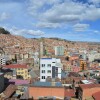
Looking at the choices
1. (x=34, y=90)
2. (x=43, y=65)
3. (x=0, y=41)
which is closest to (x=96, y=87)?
(x=34, y=90)

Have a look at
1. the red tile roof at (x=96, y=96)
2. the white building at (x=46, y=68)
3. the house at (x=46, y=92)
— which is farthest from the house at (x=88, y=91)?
the white building at (x=46, y=68)

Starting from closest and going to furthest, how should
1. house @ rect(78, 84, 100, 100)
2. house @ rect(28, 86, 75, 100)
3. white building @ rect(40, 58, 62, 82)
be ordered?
house @ rect(28, 86, 75, 100), house @ rect(78, 84, 100, 100), white building @ rect(40, 58, 62, 82)

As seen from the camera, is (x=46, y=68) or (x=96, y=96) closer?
(x=96, y=96)

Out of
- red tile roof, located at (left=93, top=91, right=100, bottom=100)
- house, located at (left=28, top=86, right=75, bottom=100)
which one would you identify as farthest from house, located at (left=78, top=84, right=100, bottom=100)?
house, located at (left=28, top=86, right=75, bottom=100)

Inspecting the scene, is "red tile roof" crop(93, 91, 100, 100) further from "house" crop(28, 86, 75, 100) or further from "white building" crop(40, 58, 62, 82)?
"white building" crop(40, 58, 62, 82)

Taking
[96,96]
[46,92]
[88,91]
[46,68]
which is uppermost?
[46,68]

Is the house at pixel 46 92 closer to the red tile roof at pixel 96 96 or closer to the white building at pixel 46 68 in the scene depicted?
the red tile roof at pixel 96 96

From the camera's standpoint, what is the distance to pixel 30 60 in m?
123

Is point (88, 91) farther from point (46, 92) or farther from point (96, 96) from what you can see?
point (46, 92)

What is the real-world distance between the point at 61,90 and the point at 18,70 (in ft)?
164

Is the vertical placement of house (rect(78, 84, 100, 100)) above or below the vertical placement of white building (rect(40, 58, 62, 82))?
below

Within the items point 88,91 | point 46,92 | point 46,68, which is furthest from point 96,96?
point 46,68

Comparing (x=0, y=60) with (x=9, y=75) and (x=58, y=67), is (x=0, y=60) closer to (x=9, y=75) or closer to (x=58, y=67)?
(x=9, y=75)

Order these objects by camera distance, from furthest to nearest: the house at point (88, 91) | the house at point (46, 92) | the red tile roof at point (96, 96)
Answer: the house at point (88, 91) → the house at point (46, 92) → the red tile roof at point (96, 96)
